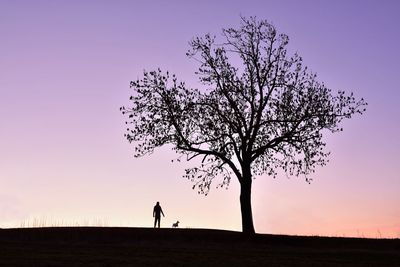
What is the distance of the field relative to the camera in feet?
94.0

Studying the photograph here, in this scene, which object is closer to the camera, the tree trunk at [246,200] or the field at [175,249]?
the field at [175,249]

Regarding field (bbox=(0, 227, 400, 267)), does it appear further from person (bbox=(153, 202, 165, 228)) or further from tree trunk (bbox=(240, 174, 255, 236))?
person (bbox=(153, 202, 165, 228))

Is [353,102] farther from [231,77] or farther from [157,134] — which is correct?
[157,134]

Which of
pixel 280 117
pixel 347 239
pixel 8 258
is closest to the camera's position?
pixel 8 258

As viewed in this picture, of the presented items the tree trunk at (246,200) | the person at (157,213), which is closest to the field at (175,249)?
the tree trunk at (246,200)

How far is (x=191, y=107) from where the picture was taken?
48.2m

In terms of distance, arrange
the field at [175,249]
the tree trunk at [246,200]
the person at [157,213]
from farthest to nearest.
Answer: the person at [157,213] → the tree trunk at [246,200] → the field at [175,249]

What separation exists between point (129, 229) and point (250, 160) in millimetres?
9769

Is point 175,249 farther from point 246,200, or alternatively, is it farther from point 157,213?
point 157,213

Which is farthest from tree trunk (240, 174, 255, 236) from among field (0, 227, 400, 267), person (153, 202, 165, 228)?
person (153, 202, 165, 228)

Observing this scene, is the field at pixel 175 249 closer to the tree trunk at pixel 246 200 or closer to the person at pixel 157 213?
the tree trunk at pixel 246 200

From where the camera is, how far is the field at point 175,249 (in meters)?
28.7

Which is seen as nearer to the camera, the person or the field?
the field

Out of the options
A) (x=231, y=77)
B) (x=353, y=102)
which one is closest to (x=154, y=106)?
(x=231, y=77)
